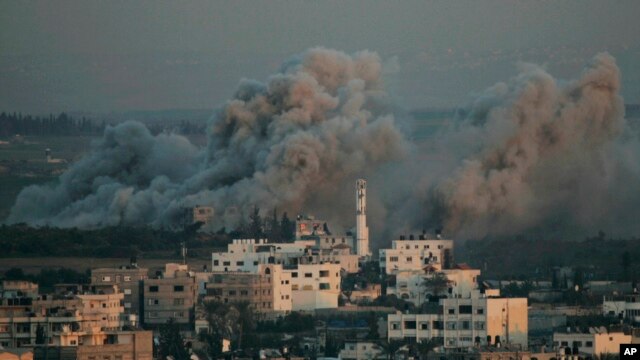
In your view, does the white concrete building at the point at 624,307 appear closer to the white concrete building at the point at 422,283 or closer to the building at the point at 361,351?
the white concrete building at the point at 422,283

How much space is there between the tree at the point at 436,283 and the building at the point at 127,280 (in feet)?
27.1

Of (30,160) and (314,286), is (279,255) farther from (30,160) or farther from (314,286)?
(30,160)

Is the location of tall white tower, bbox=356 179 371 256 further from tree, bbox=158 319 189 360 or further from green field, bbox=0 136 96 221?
tree, bbox=158 319 189 360

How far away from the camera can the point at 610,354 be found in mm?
76062

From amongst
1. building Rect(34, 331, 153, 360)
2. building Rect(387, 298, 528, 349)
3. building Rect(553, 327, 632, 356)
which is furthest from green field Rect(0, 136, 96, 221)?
building Rect(34, 331, 153, 360)

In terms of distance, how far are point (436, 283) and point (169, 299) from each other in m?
9.27

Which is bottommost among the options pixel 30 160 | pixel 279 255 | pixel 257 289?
pixel 257 289

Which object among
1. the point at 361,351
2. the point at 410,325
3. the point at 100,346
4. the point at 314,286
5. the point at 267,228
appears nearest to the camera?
the point at 100,346

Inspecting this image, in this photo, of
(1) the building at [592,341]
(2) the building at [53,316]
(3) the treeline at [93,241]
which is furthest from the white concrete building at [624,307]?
(3) the treeline at [93,241]

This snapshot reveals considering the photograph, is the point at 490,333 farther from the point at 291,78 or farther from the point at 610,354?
the point at 291,78

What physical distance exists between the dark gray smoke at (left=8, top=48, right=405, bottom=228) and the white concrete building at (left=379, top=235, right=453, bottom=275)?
10381 millimetres

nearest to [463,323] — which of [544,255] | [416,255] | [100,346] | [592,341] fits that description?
[592,341]

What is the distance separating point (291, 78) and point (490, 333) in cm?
4300

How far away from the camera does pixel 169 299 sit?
94.8 m
